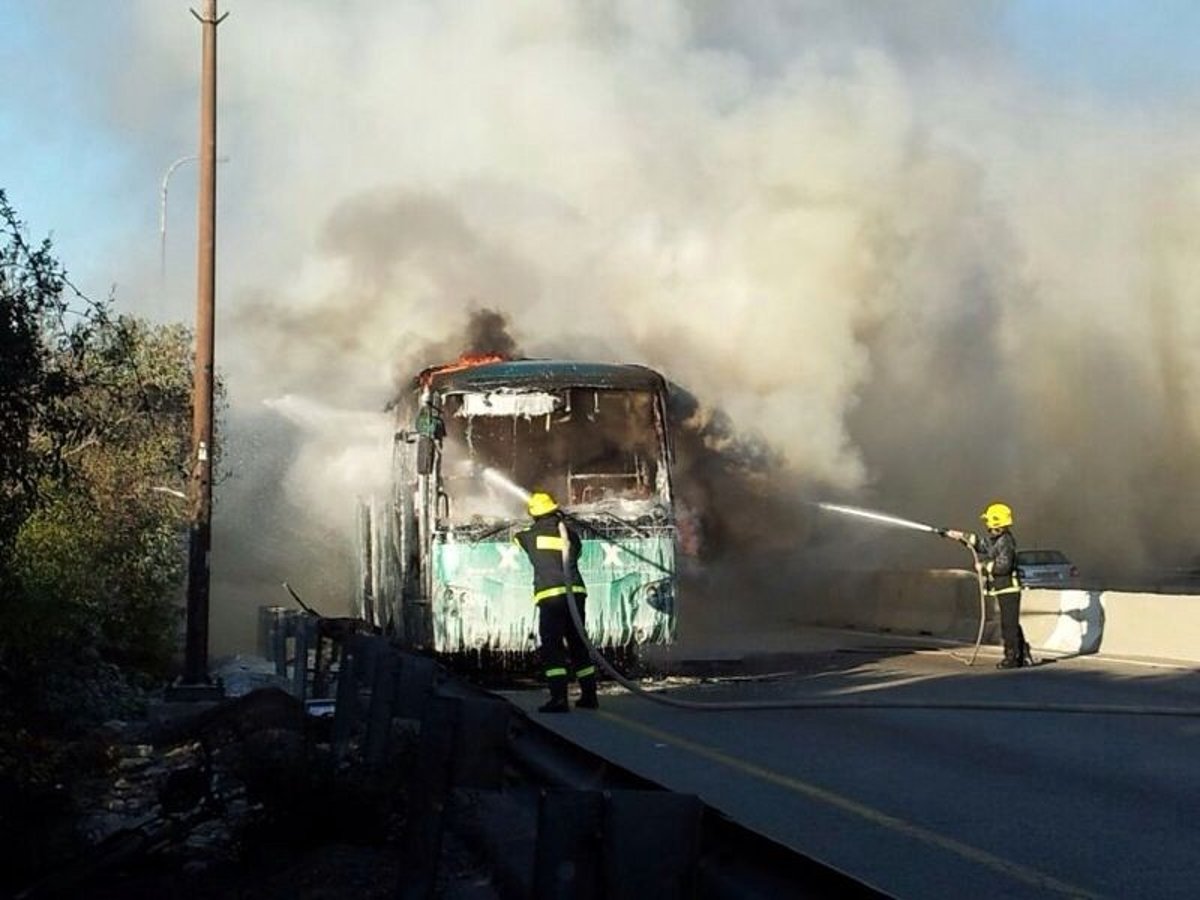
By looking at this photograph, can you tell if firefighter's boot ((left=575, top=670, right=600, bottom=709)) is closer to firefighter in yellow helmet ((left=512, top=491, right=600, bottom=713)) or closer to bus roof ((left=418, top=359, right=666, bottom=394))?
firefighter in yellow helmet ((left=512, top=491, right=600, bottom=713))

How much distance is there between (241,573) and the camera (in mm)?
31516

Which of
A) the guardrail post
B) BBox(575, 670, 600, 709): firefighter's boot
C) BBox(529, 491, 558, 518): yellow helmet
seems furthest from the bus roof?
the guardrail post

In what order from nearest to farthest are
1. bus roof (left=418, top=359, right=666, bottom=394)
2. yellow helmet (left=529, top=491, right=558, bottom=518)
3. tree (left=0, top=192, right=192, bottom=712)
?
tree (left=0, top=192, right=192, bottom=712) < yellow helmet (left=529, top=491, right=558, bottom=518) < bus roof (left=418, top=359, right=666, bottom=394)

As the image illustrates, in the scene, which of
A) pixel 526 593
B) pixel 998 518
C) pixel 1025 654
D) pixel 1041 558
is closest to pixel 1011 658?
pixel 1025 654

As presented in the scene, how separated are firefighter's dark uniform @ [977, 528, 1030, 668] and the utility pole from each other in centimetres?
821

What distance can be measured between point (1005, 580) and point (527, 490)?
5.48m

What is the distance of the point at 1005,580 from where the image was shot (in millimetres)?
16922

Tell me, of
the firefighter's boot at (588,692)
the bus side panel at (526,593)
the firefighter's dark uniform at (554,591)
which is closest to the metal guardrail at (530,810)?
the firefighter's dark uniform at (554,591)

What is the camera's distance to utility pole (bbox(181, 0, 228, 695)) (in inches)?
624

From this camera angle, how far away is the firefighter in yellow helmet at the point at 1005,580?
55.2 ft

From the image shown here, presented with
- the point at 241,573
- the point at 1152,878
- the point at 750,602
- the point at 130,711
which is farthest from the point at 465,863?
the point at 241,573

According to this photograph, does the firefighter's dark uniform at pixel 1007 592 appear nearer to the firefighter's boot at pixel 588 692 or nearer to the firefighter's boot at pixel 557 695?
the firefighter's boot at pixel 588 692

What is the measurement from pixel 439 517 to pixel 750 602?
13587mm

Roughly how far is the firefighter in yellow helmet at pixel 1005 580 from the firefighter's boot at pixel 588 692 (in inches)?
219
